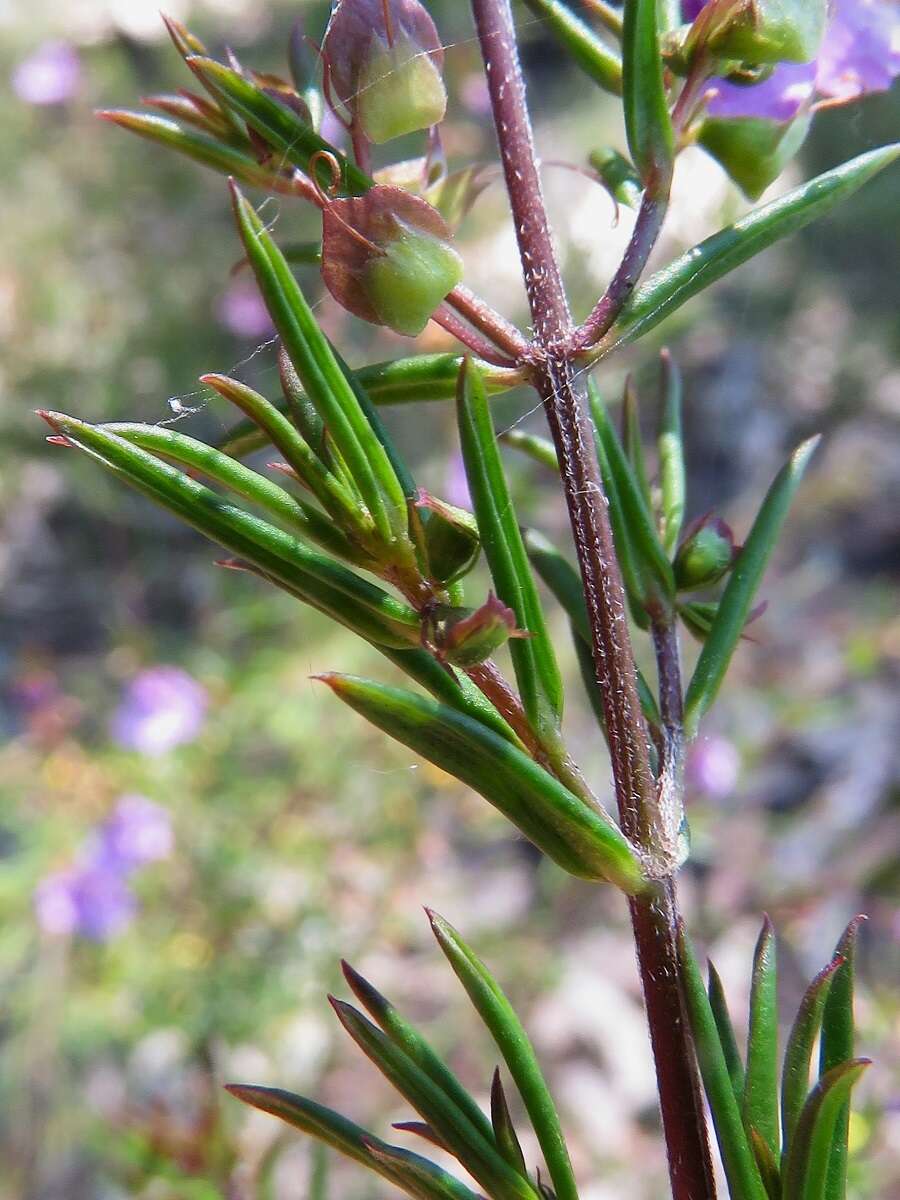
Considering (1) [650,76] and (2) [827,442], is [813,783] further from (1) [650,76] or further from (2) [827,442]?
(1) [650,76]

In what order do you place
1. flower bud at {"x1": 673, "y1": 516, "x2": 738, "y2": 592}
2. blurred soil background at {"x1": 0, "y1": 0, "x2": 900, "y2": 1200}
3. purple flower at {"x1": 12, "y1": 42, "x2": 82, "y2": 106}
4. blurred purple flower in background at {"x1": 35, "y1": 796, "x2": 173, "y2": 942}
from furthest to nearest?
purple flower at {"x1": 12, "y1": 42, "x2": 82, "y2": 106} < blurred purple flower in background at {"x1": 35, "y1": 796, "x2": 173, "y2": 942} < blurred soil background at {"x1": 0, "y1": 0, "x2": 900, "y2": 1200} < flower bud at {"x1": 673, "y1": 516, "x2": 738, "y2": 592}

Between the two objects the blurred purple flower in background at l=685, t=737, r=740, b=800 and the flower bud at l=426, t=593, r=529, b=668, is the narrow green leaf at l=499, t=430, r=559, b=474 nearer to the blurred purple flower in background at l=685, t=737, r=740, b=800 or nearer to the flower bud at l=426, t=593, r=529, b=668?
the flower bud at l=426, t=593, r=529, b=668

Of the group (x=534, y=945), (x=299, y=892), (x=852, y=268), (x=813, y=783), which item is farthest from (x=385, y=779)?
(x=852, y=268)

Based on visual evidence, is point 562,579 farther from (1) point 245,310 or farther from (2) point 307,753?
(1) point 245,310

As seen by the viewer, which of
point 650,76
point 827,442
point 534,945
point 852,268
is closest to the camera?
point 650,76

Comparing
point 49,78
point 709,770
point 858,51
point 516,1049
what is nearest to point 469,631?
point 516,1049

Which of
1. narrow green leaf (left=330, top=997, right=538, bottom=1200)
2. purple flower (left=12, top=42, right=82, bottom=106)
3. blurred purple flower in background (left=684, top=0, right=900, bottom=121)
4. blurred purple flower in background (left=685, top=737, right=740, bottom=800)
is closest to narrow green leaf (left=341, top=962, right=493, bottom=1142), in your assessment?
narrow green leaf (left=330, top=997, right=538, bottom=1200)
